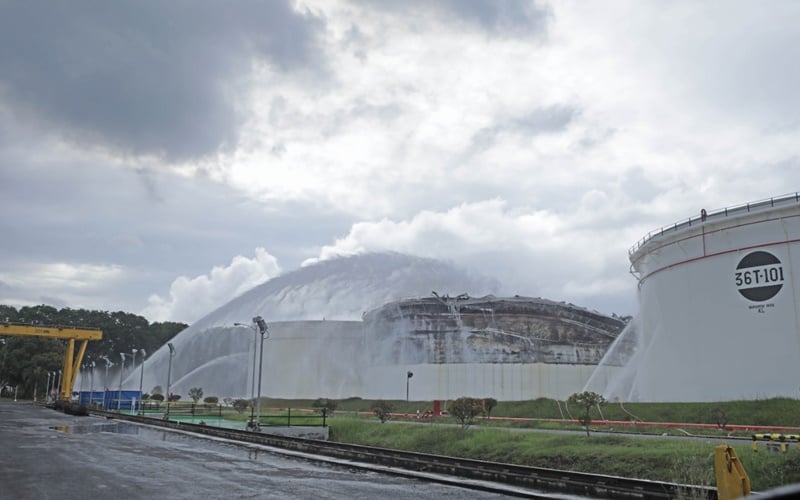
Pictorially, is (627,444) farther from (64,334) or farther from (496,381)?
(64,334)

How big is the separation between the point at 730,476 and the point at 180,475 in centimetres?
1421

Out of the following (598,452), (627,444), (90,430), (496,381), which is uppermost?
(496,381)

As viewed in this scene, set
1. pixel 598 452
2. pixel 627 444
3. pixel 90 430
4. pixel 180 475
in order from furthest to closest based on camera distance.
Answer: pixel 90 430, pixel 627 444, pixel 598 452, pixel 180 475

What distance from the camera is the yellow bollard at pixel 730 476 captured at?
11.4 m

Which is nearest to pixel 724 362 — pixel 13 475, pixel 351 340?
pixel 13 475

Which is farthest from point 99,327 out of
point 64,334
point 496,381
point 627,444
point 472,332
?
point 627,444

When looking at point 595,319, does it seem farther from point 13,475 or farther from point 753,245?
point 13,475

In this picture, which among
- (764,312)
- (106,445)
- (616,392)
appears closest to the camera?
(106,445)

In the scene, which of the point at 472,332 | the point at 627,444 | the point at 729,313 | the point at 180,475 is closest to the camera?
the point at 180,475

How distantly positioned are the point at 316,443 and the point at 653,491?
56.9 ft

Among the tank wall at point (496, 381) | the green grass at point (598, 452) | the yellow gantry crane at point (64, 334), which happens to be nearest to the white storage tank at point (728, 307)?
the green grass at point (598, 452)

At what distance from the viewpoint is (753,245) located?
137ft

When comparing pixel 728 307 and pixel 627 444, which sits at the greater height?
pixel 728 307

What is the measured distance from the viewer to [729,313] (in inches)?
1660
